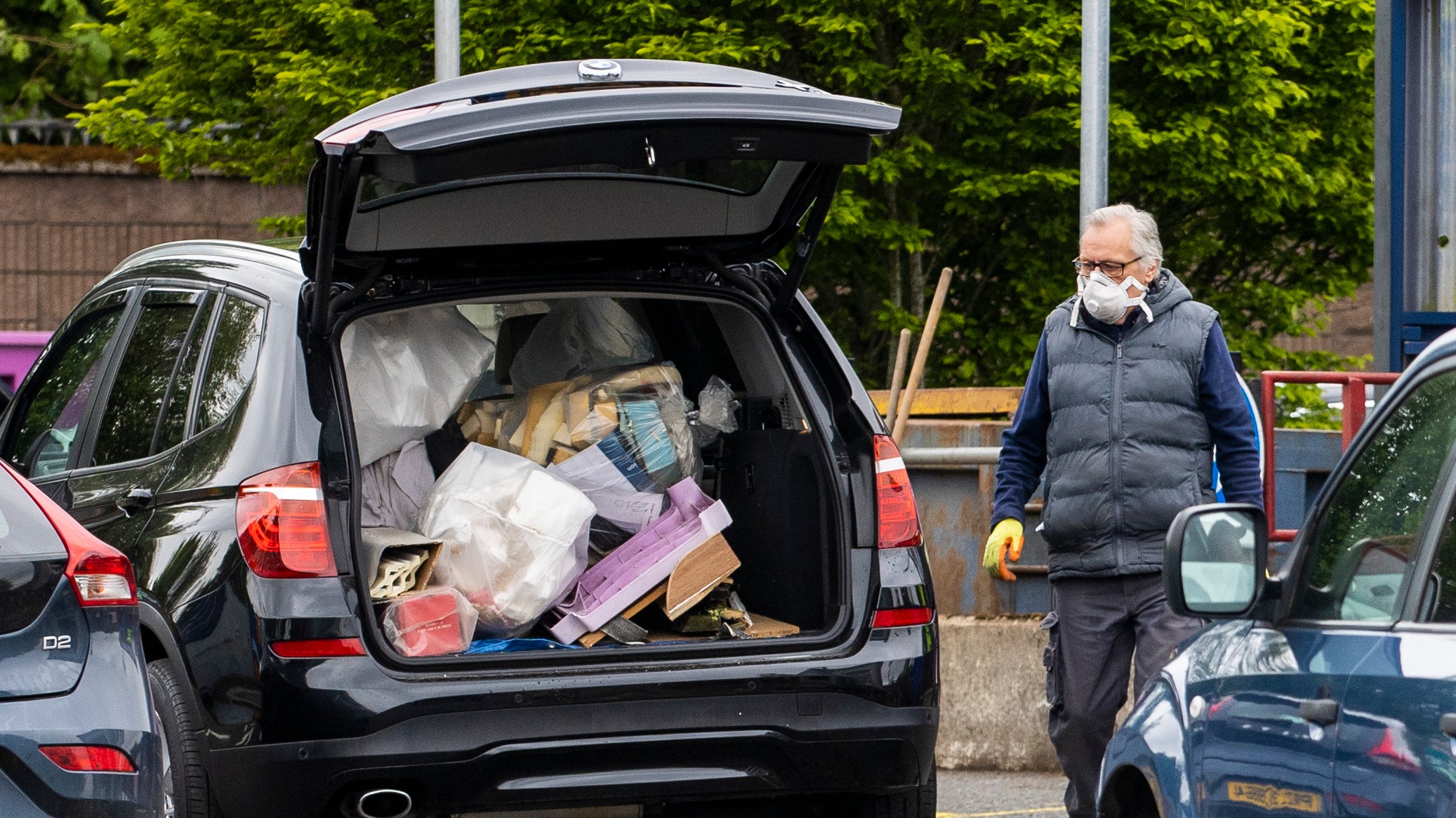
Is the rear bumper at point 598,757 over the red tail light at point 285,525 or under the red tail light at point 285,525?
under

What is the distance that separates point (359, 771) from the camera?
4.08m

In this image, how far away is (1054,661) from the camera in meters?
5.27

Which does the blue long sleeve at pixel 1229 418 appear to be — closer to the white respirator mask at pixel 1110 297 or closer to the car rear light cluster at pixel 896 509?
the white respirator mask at pixel 1110 297

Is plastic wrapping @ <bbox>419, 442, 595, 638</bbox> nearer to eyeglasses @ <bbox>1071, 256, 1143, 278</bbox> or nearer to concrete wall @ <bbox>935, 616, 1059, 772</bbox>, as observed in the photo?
eyeglasses @ <bbox>1071, 256, 1143, 278</bbox>

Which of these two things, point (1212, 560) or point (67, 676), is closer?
point (1212, 560)

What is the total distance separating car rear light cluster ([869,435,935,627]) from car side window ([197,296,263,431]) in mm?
1442

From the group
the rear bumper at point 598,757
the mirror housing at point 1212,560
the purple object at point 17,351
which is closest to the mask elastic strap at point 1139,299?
the rear bumper at point 598,757

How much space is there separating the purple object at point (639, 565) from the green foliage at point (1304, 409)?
7.96 metres

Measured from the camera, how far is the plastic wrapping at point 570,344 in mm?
5297

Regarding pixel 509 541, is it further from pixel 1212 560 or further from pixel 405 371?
pixel 1212 560

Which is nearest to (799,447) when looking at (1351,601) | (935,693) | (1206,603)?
(935,693)

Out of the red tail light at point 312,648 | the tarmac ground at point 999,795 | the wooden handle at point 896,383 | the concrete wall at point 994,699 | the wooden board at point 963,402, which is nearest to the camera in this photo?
the red tail light at point 312,648

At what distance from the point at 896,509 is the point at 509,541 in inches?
36.3

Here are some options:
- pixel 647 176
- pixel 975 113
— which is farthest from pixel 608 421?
pixel 975 113
